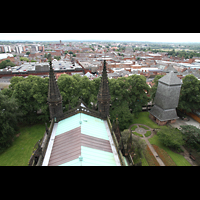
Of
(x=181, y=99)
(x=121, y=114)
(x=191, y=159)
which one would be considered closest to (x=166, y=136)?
(x=191, y=159)

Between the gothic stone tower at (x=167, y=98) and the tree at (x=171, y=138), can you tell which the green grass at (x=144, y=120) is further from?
the tree at (x=171, y=138)

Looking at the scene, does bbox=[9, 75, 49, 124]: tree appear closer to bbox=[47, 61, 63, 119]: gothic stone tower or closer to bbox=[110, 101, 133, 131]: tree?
bbox=[47, 61, 63, 119]: gothic stone tower

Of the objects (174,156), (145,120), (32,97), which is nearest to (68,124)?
(32,97)

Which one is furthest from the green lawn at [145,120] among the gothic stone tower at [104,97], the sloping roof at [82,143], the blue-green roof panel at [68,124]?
the blue-green roof panel at [68,124]

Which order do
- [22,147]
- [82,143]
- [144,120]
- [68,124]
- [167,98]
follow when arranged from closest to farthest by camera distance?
[82,143], [68,124], [22,147], [167,98], [144,120]

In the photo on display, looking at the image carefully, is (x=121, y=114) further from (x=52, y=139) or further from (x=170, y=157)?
(x=52, y=139)

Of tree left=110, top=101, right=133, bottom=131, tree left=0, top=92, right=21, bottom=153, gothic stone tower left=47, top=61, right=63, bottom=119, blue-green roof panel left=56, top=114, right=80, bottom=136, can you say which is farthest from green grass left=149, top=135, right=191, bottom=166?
tree left=0, top=92, right=21, bottom=153

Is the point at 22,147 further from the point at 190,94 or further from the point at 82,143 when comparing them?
the point at 190,94
